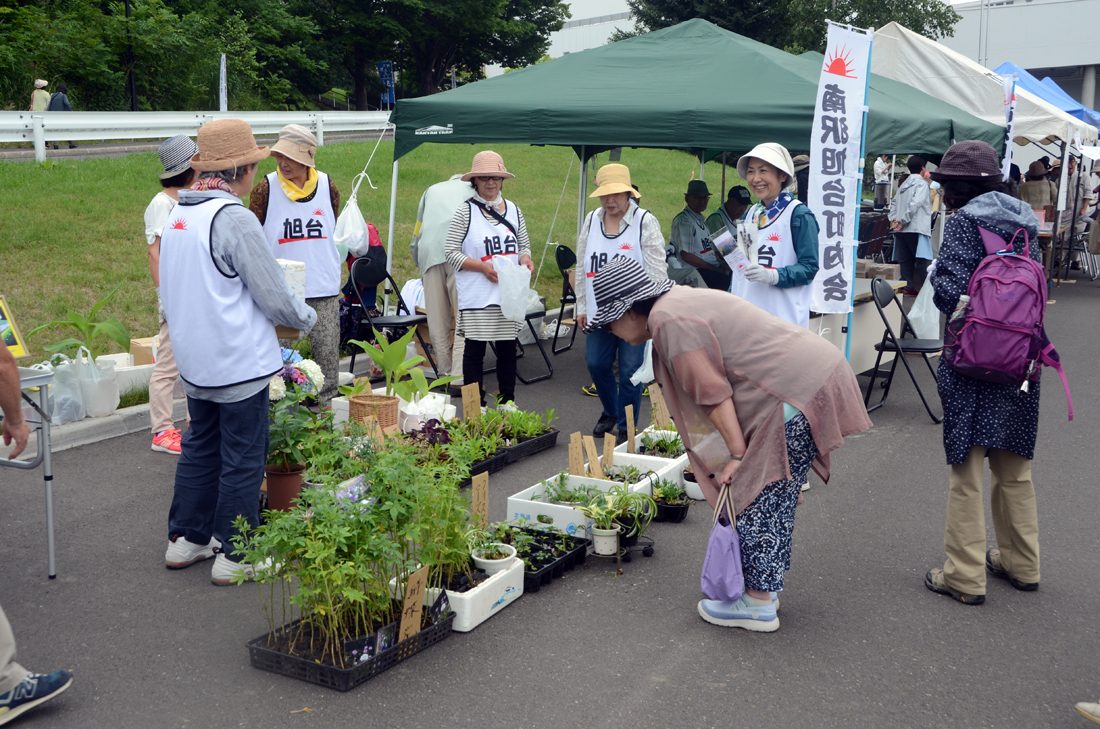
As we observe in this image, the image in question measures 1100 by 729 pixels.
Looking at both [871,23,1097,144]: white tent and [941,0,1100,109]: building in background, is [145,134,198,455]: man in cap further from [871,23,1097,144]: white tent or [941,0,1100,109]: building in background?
[941,0,1100,109]: building in background

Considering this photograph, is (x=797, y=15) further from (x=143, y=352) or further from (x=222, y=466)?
(x=222, y=466)

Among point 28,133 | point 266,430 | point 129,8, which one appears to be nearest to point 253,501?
point 266,430

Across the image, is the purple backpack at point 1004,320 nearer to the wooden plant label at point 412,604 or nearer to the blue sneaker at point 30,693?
the wooden plant label at point 412,604

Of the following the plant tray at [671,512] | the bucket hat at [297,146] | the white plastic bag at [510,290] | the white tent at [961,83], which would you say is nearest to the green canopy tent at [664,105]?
the white plastic bag at [510,290]

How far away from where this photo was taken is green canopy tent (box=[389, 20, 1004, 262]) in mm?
8070

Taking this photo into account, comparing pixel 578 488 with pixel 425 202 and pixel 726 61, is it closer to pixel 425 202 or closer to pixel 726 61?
pixel 425 202

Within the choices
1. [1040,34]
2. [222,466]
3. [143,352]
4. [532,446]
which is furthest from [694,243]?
[1040,34]

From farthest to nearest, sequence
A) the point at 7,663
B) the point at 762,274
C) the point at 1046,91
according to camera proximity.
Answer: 1. the point at 1046,91
2. the point at 762,274
3. the point at 7,663

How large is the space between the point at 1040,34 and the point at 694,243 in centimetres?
4602

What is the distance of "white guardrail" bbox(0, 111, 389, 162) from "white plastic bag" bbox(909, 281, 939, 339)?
6.81m

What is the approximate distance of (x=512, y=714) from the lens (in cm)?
366

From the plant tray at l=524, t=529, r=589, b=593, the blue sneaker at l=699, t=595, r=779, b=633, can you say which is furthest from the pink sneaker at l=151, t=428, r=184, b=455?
the blue sneaker at l=699, t=595, r=779, b=633

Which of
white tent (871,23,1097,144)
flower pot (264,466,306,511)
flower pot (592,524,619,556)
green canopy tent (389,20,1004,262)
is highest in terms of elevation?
white tent (871,23,1097,144)

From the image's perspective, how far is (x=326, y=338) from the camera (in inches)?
290
